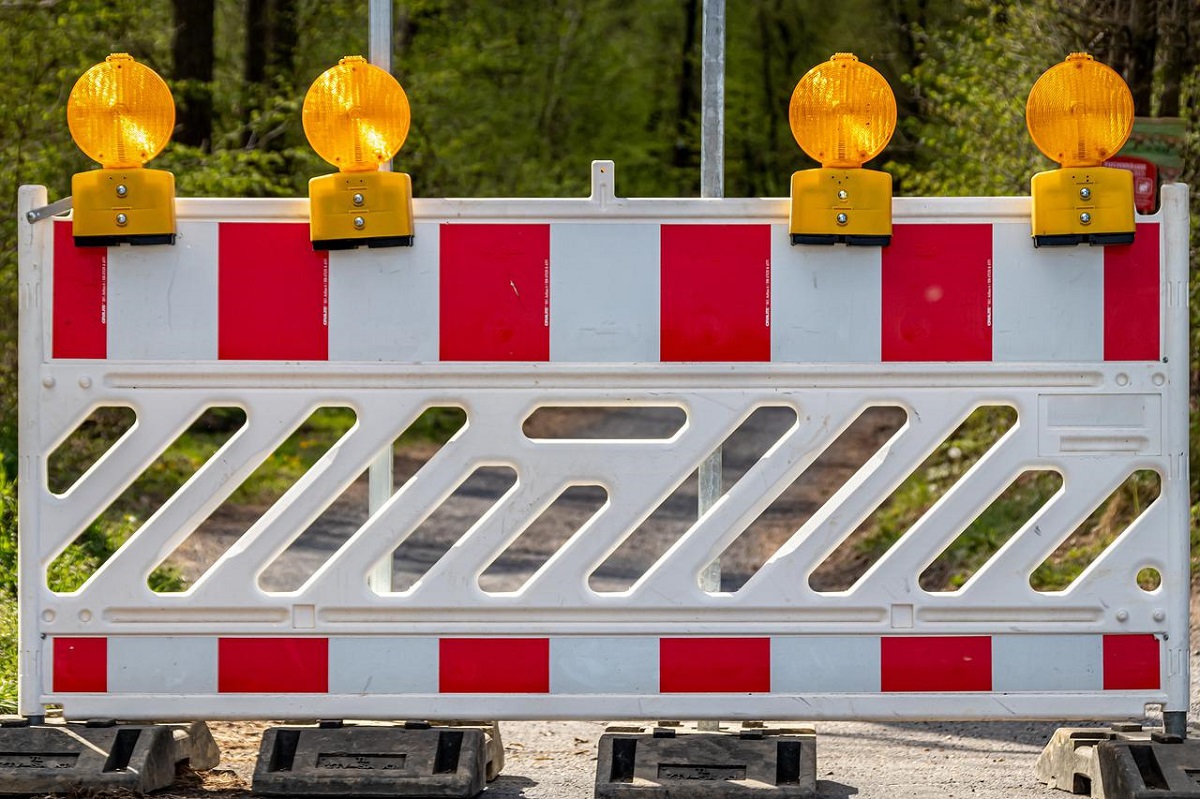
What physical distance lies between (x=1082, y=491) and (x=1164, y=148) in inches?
168

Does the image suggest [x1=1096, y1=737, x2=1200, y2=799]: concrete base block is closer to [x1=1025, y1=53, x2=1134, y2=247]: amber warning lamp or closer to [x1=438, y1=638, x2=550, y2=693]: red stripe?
[x1=1025, y1=53, x2=1134, y2=247]: amber warning lamp

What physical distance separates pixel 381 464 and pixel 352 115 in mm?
930

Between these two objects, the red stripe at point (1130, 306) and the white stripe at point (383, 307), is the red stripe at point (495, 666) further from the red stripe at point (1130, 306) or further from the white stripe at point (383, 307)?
the red stripe at point (1130, 306)

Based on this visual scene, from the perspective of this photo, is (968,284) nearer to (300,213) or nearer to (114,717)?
(300,213)

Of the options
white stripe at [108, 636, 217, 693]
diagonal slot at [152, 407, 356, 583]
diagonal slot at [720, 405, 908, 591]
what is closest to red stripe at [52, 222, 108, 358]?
white stripe at [108, 636, 217, 693]

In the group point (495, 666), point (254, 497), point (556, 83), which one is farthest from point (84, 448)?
point (556, 83)

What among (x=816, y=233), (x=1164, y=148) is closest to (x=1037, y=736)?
(x=816, y=233)

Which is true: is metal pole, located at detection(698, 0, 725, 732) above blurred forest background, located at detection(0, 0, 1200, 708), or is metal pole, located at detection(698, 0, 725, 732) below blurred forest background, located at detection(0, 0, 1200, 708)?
below

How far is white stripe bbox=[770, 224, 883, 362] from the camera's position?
12.4 ft

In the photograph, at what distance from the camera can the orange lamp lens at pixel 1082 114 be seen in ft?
12.5

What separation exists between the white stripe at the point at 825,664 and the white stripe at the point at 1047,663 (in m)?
0.30

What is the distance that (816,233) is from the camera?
12.3ft

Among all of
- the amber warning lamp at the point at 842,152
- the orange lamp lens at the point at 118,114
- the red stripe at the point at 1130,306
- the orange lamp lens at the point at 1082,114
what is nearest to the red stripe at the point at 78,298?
the orange lamp lens at the point at 118,114

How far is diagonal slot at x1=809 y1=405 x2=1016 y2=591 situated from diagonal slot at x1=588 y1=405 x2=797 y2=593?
37.4 inches
